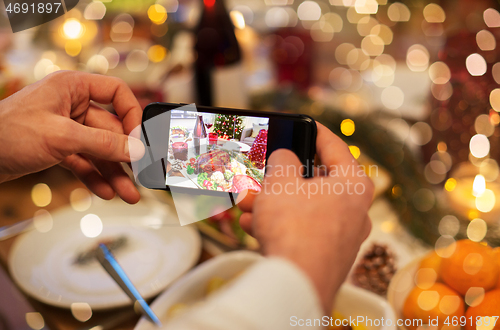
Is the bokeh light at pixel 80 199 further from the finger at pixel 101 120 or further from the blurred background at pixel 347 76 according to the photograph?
the finger at pixel 101 120

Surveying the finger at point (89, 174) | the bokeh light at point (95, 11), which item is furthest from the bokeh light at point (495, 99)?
the bokeh light at point (95, 11)

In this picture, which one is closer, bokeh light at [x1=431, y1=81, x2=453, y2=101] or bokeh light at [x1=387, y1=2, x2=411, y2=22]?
bokeh light at [x1=431, y1=81, x2=453, y2=101]

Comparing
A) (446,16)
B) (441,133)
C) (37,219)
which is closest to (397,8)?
(446,16)

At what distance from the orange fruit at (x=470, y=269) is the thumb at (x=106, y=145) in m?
0.53

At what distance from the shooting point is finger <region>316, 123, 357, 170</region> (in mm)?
394

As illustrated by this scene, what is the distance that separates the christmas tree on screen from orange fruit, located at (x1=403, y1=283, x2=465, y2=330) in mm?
366

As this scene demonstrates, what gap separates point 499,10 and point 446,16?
0.18 m

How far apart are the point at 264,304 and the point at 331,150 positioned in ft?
0.76

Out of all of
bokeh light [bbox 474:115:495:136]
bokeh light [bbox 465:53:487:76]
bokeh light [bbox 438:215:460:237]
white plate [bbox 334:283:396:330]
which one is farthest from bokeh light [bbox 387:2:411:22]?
white plate [bbox 334:283:396:330]

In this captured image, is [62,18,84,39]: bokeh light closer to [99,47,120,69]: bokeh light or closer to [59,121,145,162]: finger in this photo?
[99,47,120,69]: bokeh light

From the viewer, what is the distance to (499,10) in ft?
2.61

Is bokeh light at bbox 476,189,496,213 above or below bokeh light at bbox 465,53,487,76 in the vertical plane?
below

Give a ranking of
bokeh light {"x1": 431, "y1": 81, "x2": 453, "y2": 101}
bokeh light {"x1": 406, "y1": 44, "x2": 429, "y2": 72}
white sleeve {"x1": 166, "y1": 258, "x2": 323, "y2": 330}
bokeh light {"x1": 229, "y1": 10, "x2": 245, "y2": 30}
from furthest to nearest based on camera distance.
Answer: bokeh light {"x1": 406, "y1": 44, "x2": 429, "y2": 72}
bokeh light {"x1": 229, "y1": 10, "x2": 245, "y2": 30}
bokeh light {"x1": 431, "y1": 81, "x2": 453, "y2": 101}
white sleeve {"x1": 166, "y1": 258, "x2": 323, "y2": 330}

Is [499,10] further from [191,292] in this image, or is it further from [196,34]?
[191,292]
